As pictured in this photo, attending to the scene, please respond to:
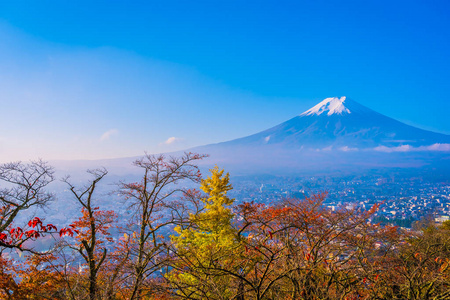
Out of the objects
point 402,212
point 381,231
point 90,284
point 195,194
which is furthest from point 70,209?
point 402,212

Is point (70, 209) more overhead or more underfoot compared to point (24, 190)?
more underfoot

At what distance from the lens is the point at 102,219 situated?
8.67 metres

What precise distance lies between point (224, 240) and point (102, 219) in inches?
191

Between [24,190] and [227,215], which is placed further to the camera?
[227,215]

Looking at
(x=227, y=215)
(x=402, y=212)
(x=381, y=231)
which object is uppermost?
(x=227, y=215)

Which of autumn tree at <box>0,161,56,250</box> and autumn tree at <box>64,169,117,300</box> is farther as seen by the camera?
autumn tree at <box>0,161,56,250</box>

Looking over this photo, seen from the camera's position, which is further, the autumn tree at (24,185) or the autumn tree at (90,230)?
the autumn tree at (24,185)

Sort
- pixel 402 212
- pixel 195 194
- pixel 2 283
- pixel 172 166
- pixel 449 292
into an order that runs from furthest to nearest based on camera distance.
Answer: pixel 402 212, pixel 195 194, pixel 172 166, pixel 2 283, pixel 449 292

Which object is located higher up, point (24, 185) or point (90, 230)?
point (24, 185)

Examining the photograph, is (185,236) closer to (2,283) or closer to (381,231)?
(2,283)

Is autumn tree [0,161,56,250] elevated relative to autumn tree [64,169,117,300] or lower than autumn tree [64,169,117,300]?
elevated

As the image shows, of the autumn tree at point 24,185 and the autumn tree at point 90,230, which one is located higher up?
the autumn tree at point 24,185

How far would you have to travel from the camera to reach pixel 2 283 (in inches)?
237

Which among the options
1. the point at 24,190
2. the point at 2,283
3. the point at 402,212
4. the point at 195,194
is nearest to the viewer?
the point at 2,283
